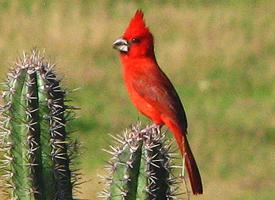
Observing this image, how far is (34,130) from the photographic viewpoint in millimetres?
5988

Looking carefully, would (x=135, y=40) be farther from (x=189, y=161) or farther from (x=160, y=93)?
(x=189, y=161)

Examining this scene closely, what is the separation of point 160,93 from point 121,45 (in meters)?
0.34

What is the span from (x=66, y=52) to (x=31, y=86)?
12800 millimetres

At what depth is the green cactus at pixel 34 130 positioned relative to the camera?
596 centimetres

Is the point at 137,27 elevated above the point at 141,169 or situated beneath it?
elevated above

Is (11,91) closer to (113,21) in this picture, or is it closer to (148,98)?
(148,98)

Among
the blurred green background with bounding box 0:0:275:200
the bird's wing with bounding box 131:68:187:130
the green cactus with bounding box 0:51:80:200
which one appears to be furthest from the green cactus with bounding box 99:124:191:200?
the blurred green background with bounding box 0:0:275:200

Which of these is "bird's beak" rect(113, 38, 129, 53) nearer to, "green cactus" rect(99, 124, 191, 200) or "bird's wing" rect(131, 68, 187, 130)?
"bird's wing" rect(131, 68, 187, 130)

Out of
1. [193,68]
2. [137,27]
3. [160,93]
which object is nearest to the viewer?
[137,27]

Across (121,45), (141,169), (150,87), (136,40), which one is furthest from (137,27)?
(141,169)

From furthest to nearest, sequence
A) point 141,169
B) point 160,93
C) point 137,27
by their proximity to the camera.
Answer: point 160,93
point 137,27
point 141,169

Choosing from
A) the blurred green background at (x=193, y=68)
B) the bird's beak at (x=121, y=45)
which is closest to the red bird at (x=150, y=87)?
the bird's beak at (x=121, y=45)

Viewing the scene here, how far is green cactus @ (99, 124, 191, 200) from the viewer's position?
227 inches

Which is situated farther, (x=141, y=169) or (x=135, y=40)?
(x=135, y=40)
